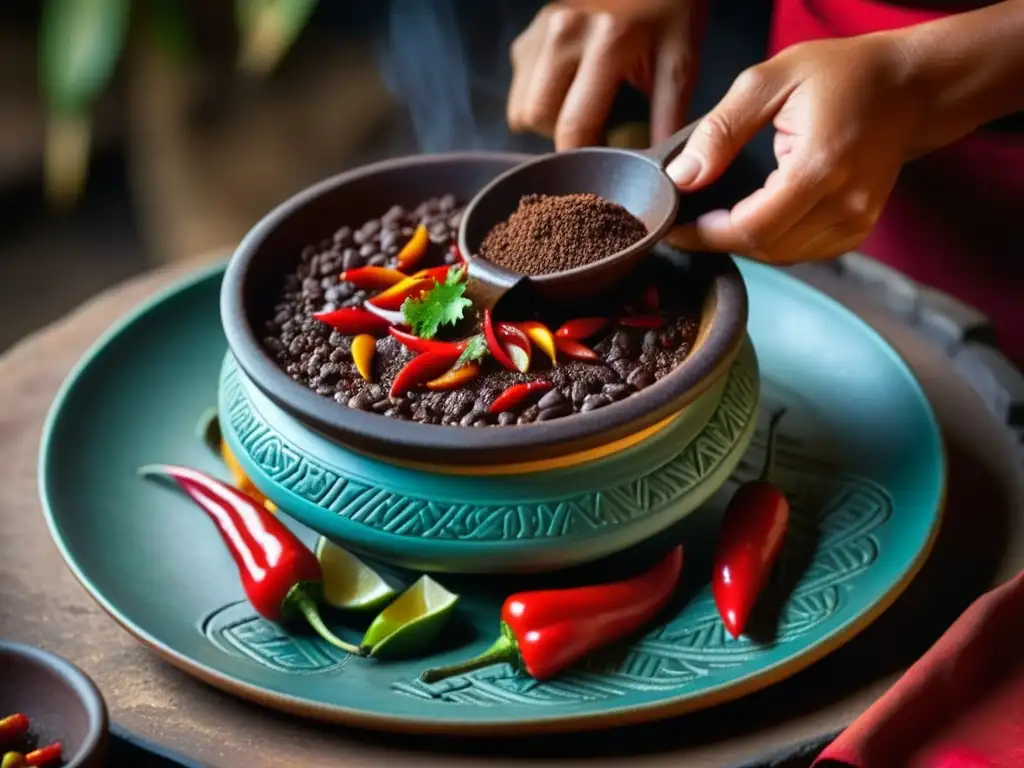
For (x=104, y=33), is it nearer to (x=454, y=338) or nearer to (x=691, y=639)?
(x=454, y=338)

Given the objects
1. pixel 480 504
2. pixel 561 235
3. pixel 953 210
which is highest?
pixel 561 235

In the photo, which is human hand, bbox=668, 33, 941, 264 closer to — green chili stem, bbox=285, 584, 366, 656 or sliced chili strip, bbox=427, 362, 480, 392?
sliced chili strip, bbox=427, 362, 480, 392

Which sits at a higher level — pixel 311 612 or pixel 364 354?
pixel 364 354

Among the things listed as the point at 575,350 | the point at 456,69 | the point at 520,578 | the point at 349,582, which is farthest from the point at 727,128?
the point at 456,69

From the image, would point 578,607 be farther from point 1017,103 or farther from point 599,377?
point 1017,103

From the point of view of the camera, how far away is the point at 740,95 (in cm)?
144

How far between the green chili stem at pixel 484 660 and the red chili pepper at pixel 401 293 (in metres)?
0.41

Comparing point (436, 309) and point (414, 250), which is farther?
point (414, 250)

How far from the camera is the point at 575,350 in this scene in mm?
1357

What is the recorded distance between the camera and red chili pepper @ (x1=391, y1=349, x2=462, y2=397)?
52.1 inches

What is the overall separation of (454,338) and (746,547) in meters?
0.39

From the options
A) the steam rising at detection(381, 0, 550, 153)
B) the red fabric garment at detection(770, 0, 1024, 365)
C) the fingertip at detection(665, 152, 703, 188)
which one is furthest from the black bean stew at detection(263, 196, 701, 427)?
the steam rising at detection(381, 0, 550, 153)

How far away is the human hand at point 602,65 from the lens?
67.9 inches

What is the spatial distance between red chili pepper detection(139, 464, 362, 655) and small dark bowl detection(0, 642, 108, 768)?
235mm
